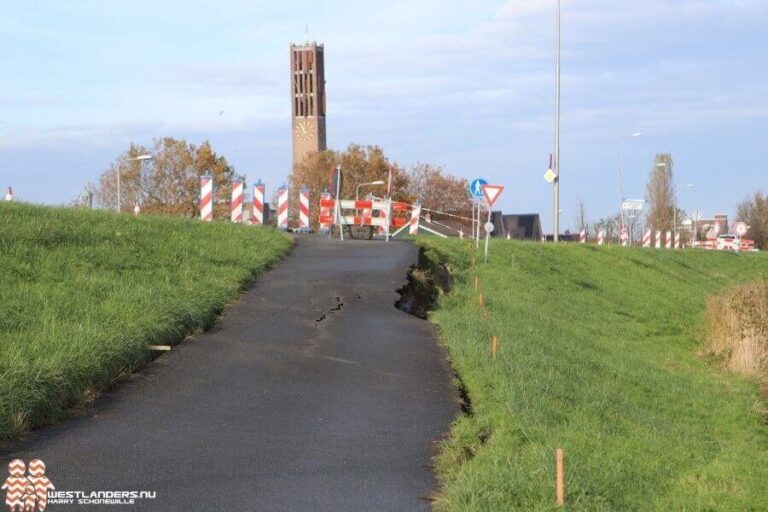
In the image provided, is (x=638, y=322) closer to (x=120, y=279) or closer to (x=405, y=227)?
(x=405, y=227)

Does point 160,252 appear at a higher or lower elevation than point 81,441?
higher

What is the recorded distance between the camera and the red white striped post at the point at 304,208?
29172 millimetres

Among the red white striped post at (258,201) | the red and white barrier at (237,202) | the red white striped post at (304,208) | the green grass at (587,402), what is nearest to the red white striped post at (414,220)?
the red white striped post at (304,208)

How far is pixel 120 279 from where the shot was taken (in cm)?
1397

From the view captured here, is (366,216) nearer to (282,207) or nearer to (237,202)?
(282,207)

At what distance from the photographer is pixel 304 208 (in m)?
29.3

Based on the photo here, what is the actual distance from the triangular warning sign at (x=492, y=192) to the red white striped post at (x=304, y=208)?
7.14 meters

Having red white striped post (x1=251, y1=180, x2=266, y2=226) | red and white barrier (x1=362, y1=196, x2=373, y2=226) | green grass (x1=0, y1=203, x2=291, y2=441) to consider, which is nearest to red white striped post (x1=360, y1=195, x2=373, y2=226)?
red and white barrier (x1=362, y1=196, x2=373, y2=226)

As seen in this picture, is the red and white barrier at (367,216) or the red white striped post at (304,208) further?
the red and white barrier at (367,216)

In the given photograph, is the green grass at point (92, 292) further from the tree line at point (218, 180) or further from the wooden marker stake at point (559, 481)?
the tree line at point (218, 180)

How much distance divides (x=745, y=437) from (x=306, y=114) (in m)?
115

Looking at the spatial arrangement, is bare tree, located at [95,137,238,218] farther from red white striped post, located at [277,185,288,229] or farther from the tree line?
red white striped post, located at [277,185,288,229]

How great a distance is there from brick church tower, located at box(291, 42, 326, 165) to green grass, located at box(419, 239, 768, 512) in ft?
321

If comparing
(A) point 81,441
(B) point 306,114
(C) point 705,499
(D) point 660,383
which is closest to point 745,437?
(D) point 660,383
